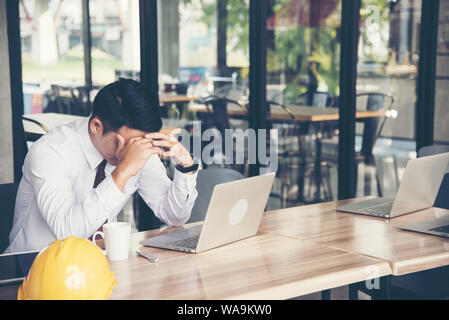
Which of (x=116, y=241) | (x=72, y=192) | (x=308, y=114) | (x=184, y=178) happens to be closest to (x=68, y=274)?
(x=116, y=241)

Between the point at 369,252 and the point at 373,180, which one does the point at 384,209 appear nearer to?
the point at 369,252

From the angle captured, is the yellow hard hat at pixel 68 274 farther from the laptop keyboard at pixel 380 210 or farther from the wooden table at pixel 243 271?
the laptop keyboard at pixel 380 210

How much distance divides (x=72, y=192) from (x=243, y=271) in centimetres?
73

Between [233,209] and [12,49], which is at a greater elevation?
[12,49]

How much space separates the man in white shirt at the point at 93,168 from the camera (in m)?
2.04

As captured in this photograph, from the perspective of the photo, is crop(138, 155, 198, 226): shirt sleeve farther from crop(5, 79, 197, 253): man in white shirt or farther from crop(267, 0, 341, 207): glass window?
crop(267, 0, 341, 207): glass window

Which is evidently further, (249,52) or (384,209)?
(249,52)

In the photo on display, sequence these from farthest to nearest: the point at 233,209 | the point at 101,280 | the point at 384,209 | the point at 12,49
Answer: the point at 12,49 < the point at 384,209 < the point at 233,209 < the point at 101,280

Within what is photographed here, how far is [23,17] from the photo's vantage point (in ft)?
10.7

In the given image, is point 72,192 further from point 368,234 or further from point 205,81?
point 205,81

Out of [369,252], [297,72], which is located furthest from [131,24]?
[369,252]

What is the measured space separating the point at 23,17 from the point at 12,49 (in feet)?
0.68

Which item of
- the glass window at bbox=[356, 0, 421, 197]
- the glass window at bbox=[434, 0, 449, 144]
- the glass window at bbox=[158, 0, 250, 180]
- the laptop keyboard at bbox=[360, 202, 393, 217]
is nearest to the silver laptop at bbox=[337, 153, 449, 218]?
the laptop keyboard at bbox=[360, 202, 393, 217]

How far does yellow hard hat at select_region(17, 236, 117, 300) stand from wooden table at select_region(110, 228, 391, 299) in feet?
0.47
